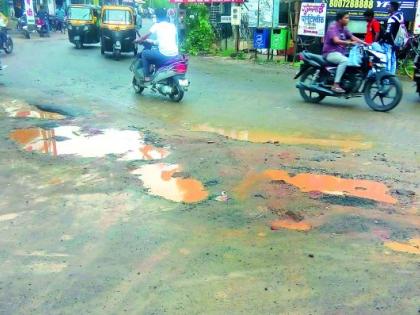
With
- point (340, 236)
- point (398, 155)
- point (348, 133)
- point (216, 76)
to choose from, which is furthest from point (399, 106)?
point (340, 236)

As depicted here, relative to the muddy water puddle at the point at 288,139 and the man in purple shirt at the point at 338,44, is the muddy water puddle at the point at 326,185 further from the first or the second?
the man in purple shirt at the point at 338,44

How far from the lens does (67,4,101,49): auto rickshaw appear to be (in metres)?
20.7

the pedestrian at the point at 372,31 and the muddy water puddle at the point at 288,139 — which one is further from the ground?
the pedestrian at the point at 372,31

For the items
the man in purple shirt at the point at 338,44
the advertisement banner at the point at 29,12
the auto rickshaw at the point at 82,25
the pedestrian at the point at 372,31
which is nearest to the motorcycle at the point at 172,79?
the man in purple shirt at the point at 338,44

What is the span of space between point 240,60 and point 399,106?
7.68m

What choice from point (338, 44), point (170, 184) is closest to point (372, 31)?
point (338, 44)


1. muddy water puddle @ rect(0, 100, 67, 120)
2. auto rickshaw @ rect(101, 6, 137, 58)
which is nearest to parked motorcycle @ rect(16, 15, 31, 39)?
auto rickshaw @ rect(101, 6, 137, 58)

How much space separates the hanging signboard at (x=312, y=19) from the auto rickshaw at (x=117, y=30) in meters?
6.30

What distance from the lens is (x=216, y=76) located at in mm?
12695

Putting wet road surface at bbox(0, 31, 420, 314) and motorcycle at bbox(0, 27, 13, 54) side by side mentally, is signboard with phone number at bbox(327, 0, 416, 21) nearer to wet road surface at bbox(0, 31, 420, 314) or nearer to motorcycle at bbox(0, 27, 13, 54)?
wet road surface at bbox(0, 31, 420, 314)

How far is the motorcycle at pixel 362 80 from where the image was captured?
8258mm

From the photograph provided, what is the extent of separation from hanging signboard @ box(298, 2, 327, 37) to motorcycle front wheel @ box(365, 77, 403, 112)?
594cm

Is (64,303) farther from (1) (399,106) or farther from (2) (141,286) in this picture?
(1) (399,106)

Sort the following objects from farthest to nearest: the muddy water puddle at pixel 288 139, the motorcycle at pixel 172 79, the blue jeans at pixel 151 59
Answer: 1. the blue jeans at pixel 151 59
2. the motorcycle at pixel 172 79
3. the muddy water puddle at pixel 288 139
